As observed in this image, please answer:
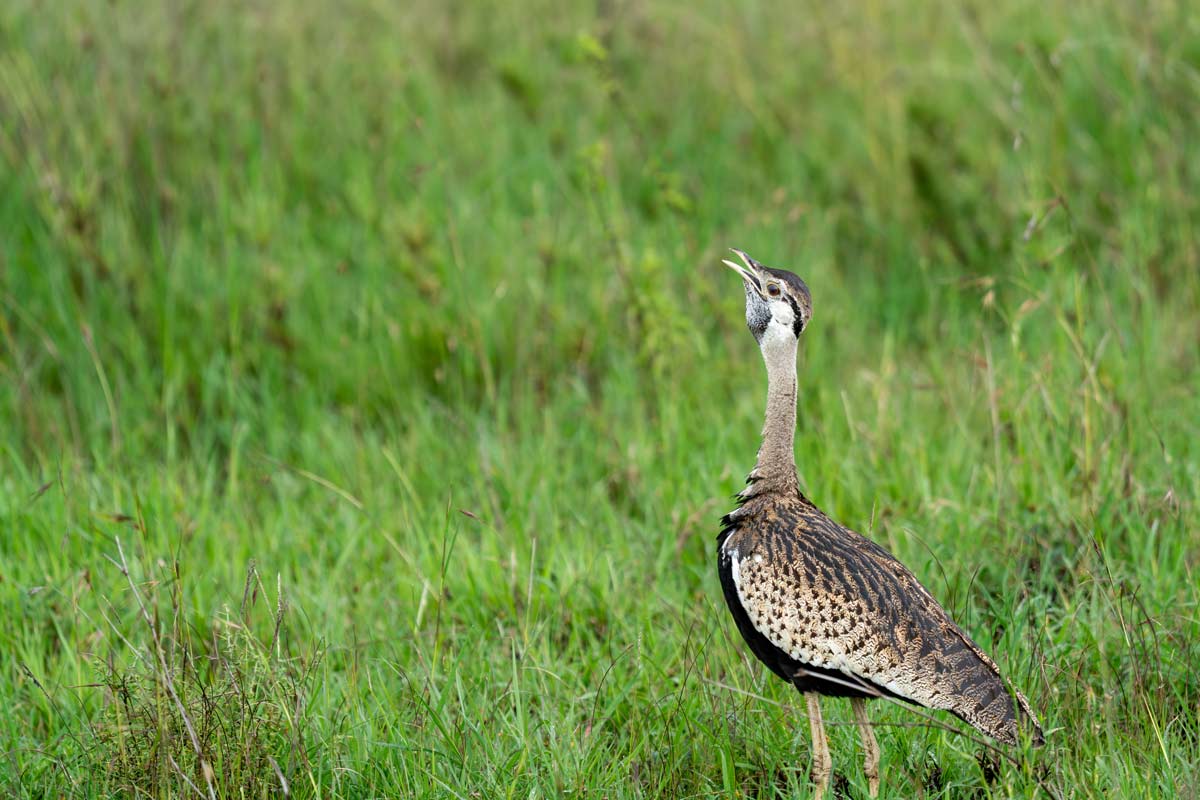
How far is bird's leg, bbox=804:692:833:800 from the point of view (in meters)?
3.14

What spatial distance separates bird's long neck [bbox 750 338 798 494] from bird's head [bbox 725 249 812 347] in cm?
5

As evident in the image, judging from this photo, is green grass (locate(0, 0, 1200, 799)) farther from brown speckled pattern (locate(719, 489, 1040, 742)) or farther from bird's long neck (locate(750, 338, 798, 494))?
bird's long neck (locate(750, 338, 798, 494))

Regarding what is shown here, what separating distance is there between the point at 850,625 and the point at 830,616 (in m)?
0.05

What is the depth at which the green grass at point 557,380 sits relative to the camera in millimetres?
3398

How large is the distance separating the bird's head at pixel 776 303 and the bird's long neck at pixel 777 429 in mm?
48

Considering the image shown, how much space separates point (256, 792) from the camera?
3.15 metres

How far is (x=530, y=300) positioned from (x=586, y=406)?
0.73 metres

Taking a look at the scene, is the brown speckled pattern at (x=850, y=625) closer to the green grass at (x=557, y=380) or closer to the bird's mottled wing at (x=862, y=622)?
the bird's mottled wing at (x=862, y=622)

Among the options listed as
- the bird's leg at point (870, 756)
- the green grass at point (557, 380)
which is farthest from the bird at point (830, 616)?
the green grass at point (557, 380)

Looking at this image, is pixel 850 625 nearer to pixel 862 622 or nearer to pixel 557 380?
pixel 862 622

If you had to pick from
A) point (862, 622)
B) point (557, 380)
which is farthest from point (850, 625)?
point (557, 380)

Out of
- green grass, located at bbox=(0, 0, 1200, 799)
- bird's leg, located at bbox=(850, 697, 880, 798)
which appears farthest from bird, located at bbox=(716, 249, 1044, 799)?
green grass, located at bbox=(0, 0, 1200, 799)

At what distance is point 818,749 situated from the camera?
316 cm

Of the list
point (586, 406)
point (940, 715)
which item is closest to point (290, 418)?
point (586, 406)
